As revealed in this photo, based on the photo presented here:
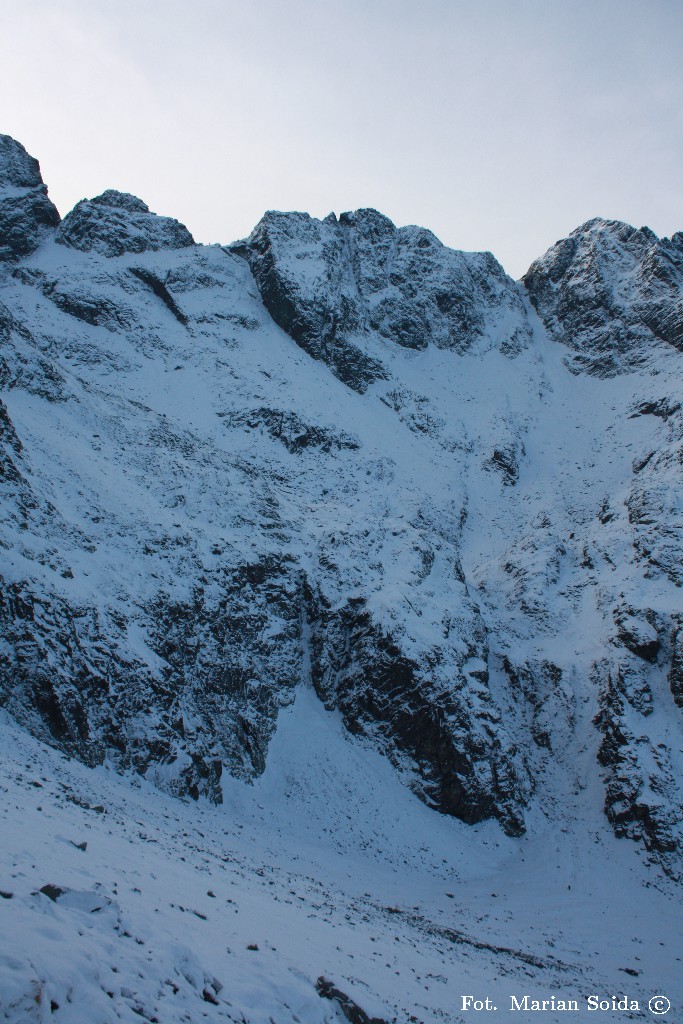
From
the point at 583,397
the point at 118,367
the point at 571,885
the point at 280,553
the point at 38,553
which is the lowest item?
the point at 571,885

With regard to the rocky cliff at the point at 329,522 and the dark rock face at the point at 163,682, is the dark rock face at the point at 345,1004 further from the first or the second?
the rocky cliff at the point at 329,522

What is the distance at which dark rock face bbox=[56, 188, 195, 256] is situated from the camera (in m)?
73.9

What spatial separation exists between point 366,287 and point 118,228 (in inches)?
1264

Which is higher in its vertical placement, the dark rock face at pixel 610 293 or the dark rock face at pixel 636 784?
the dark rock face at pixel 610 293

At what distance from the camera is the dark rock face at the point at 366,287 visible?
2800 inches

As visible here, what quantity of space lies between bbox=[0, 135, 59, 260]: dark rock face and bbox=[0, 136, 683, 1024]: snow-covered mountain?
2.33ft

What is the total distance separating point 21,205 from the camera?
74.8m

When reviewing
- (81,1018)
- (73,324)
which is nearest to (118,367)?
(73,324)

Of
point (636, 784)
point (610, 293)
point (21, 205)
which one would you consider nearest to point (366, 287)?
point (610, 293)

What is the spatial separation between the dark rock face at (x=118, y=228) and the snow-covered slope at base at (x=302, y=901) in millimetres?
63437

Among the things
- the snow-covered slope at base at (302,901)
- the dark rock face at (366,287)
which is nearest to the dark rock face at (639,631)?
the snow-covered slope at base at (302,901)

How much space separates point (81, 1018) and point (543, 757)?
33.9 metres

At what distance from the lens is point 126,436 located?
43.9 m

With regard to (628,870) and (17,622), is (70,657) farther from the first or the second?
(628,870)
